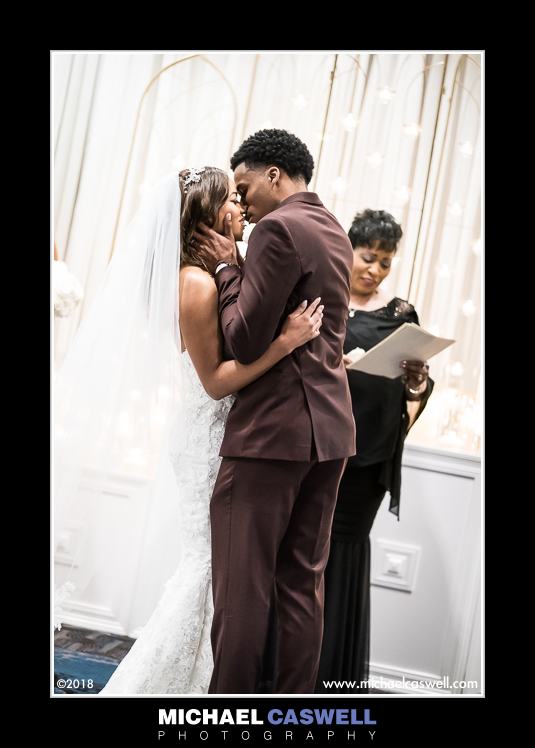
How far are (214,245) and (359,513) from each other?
1.13m

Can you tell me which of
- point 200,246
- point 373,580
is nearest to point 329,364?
point 200,246

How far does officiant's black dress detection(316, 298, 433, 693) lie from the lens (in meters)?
2.71

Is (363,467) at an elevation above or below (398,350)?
below

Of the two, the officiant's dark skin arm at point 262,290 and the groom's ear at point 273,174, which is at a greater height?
the groom's ear at point 273,174

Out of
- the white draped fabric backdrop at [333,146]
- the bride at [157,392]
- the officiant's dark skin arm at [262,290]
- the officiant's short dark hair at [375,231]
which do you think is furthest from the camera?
the white draped fabric backdrop at [333,146]

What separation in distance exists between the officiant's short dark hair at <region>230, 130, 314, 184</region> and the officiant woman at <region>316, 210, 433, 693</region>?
719 millimetres

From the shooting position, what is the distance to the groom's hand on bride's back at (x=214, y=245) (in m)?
2.22

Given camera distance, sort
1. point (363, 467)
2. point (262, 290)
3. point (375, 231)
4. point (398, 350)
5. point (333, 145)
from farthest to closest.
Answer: point (333, 145)
point (375, 231)
point (363, 467)
point (398, 350)
point (262, 290)

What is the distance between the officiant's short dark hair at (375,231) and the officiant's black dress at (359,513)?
13.7 inches

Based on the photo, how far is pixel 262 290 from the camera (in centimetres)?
195

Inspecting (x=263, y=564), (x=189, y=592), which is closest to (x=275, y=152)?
(x=263, y=564)

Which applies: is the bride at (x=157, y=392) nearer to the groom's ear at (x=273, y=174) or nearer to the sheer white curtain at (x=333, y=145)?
the groom's ear at (x=273, y=174)

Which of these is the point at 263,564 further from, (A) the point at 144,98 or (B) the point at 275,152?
(A) the point at 144,98

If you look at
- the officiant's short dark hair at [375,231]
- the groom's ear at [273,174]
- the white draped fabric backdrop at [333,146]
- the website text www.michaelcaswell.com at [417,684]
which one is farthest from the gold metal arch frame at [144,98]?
the website text www.michaelcaswell.com at [417,684]
